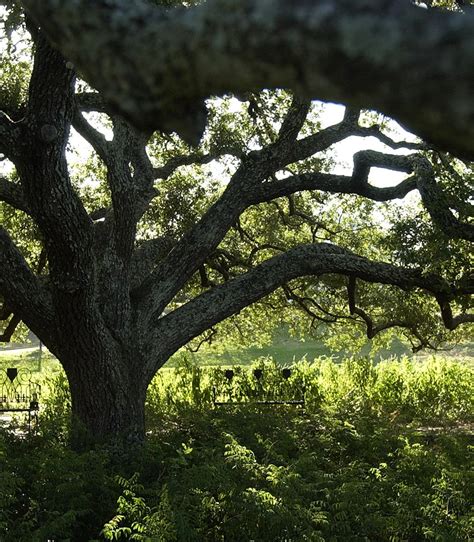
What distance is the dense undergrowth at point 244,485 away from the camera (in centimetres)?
591

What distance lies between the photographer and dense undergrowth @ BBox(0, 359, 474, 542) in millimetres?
5910

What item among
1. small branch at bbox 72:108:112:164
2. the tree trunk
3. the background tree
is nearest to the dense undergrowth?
the tree trunk

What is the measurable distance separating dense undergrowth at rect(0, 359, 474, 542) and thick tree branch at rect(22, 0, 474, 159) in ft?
13.6

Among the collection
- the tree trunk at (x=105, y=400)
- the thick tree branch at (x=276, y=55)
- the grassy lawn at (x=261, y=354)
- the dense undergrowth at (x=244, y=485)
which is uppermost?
the grassy lawn at (x=261, y=354)

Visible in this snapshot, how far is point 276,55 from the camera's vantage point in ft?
4.64

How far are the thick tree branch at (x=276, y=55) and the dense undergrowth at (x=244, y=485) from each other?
4.15 metres

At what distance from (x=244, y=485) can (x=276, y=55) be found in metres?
6.39

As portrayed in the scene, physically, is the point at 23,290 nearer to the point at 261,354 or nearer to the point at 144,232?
the point at 144,232

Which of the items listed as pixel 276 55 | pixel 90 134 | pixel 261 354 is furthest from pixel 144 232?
pixel 261 354

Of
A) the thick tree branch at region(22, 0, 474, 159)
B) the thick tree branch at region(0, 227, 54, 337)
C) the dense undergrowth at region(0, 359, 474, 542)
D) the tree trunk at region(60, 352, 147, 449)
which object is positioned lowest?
the dense undergrowth at region(0, 359, 474, 542)

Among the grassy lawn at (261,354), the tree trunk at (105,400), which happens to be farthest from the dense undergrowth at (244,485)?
the grassy lawn at (261,354)

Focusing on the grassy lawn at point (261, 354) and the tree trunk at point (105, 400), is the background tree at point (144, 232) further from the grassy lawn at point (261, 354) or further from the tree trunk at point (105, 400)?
the grassy lawn at point (261, 354)

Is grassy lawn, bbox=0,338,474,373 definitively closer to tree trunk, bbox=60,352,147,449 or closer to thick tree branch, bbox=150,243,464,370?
thick tree branch, bbox=150,243,464,370

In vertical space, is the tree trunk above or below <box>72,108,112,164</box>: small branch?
below
